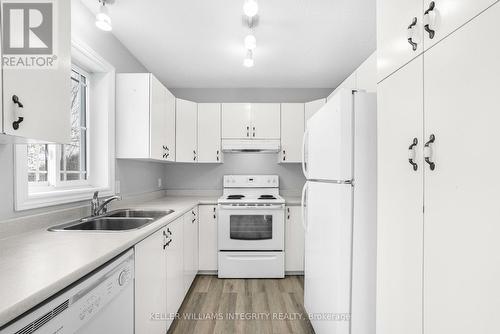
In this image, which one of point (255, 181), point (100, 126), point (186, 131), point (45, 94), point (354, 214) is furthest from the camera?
point (255, 181)

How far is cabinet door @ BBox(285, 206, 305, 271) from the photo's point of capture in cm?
298

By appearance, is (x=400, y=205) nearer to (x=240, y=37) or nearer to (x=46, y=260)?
(x=46, y=260)

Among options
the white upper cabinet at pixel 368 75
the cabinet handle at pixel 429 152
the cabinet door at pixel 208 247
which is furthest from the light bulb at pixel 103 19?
the cabinet door at pixel 208 247

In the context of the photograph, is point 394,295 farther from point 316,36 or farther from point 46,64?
point 316,36

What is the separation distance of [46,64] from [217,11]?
4.19 feet

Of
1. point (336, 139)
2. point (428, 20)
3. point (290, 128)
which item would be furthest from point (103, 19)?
point (290, 128)

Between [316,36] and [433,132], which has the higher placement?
[316,36]

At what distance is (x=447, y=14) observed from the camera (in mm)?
740

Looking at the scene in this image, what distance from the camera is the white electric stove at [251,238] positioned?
2.91 m

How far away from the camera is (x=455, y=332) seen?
72cm

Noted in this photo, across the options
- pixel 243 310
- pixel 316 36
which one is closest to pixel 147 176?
pixel 243 310

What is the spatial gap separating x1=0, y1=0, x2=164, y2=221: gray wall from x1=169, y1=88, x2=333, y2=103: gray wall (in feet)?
2.75

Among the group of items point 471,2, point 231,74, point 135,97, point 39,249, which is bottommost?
point 39,249

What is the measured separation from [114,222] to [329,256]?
62.0 inches
